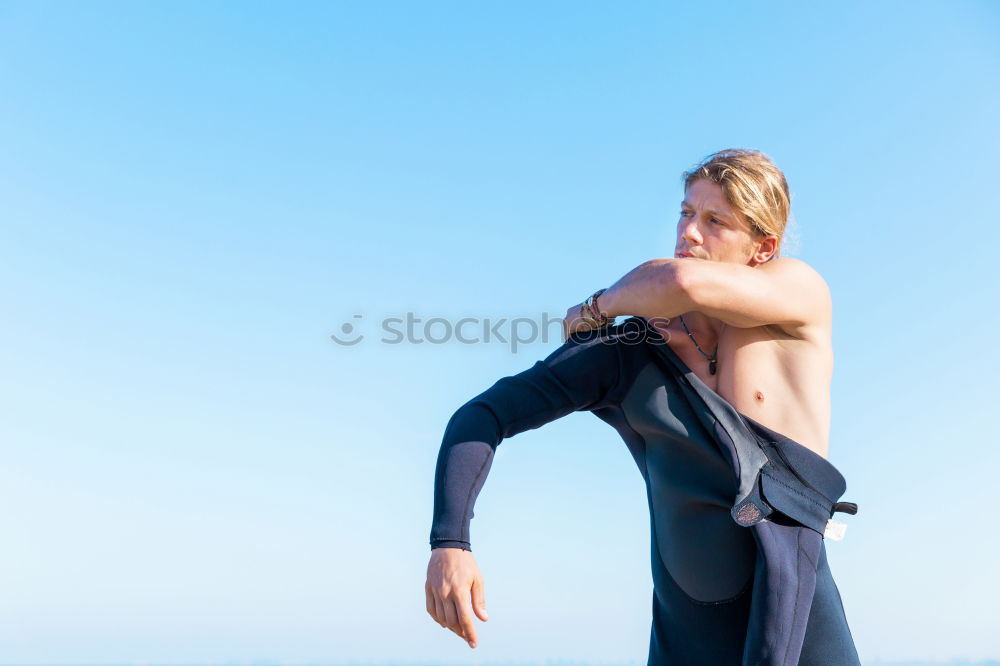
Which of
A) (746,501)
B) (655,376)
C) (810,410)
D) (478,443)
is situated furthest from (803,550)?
(478,443)

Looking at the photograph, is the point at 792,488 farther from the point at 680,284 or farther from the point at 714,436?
the point at 680,284

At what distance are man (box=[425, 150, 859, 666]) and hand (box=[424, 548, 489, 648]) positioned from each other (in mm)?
65

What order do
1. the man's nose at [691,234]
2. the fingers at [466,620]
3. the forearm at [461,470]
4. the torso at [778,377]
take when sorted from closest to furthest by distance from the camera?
the fingers at [466,620], the forearm at [461,470], the torso at [778,377], the man's nose at [691,234]

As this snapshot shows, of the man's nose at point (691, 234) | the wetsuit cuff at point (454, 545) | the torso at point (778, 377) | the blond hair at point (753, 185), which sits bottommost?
the wetsuit cuff at point (454, 545)

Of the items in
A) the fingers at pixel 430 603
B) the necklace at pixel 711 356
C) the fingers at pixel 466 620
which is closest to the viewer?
the fingers at pixel 466 620

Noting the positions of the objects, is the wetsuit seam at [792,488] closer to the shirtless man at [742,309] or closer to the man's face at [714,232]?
the shirtless man at [742,309]

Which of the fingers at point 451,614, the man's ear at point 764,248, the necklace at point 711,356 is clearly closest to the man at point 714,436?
the necklace at point 711,356

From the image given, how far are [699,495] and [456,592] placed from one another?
0.96 metres

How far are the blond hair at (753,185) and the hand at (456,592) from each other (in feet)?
5.69

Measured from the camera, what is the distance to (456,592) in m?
2.49

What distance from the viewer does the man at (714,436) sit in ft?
9.28

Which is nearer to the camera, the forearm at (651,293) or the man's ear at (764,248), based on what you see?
the forearm at (651,293)

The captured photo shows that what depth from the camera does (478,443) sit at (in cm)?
286

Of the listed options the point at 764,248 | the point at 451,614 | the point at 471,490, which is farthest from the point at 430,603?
the point at 764,248
